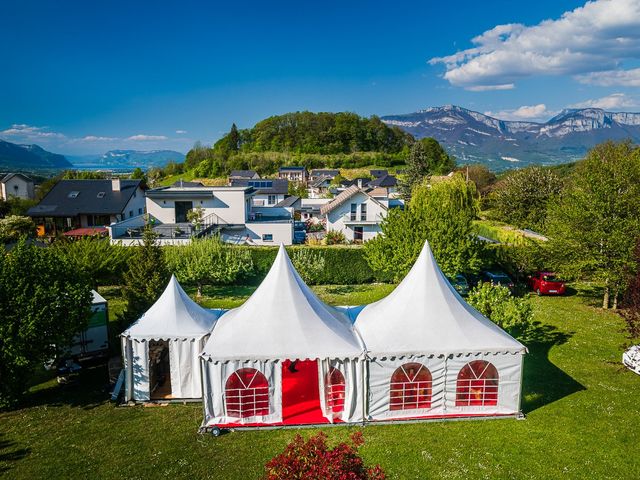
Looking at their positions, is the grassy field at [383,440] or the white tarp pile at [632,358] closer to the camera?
the grassy field at [383,440]

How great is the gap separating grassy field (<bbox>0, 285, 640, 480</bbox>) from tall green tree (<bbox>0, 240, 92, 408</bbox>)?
5.10 ft

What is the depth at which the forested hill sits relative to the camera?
132 metres

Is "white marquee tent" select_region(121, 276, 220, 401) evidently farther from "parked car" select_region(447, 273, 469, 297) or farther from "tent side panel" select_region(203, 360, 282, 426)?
"parked car" select_region(447, 273, 469, 297)

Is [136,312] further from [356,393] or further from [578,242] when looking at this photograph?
[578,242]

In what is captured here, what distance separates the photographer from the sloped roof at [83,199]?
136 ft

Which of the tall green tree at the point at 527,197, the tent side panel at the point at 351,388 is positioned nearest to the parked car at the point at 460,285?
the tent side panel at the point at 351,388

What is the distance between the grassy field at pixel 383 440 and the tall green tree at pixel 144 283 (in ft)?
9.93

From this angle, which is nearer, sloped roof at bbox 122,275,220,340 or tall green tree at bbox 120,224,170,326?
sloped roof at bbox 122,275,220,340

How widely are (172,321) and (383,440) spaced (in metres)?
6.75

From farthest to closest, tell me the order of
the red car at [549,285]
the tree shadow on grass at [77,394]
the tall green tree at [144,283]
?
1. the red car at [549,285]
2. the tall green tree at [144,283]
3. the tree shadow on grass at [77,394]

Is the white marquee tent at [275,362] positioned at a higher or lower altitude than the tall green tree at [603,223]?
lower

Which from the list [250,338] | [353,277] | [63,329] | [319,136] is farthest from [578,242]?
[319,136]

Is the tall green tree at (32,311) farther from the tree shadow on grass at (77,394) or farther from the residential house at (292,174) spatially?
the residential house at (292,174)

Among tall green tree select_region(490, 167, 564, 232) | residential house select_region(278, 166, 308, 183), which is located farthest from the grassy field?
residential house select_region(278, 166, 308, 183)
